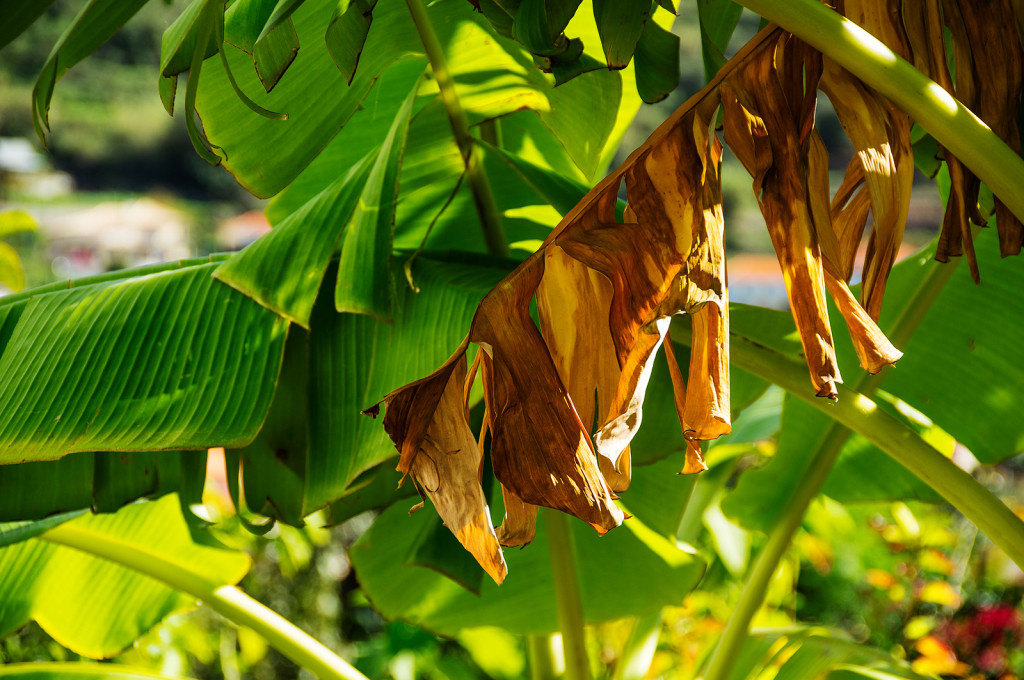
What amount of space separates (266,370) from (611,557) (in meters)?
0.49

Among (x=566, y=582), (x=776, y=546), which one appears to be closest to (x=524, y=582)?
(x=566, y=582)

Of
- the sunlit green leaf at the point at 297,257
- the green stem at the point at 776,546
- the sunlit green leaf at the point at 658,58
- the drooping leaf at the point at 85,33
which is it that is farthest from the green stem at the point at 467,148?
the green stem at the point at 776,546

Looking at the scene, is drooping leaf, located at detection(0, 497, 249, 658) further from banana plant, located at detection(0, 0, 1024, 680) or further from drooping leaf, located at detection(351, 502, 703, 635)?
drooping leaf, located at detection(351, 502, 703, 635)

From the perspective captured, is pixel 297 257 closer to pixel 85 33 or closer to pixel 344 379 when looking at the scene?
pixel 344 379

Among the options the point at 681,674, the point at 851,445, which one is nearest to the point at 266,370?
the point at 851,445

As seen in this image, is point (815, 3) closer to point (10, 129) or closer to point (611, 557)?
point (611, 557)

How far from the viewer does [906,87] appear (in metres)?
0.37

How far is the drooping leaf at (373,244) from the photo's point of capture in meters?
0.53

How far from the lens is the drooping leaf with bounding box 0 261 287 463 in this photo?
54 cm

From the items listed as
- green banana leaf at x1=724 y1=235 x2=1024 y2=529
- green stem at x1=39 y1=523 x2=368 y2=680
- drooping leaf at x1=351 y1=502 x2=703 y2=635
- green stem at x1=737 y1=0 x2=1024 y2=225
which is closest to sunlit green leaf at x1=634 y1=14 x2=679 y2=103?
green stem at x1=737 y1=0 x2=1024 y2=225

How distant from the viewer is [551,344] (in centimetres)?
45

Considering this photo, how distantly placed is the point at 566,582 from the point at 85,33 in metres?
0.59

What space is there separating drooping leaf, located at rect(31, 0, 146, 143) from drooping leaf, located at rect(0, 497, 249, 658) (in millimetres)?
599

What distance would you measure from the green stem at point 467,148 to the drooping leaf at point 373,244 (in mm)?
99
